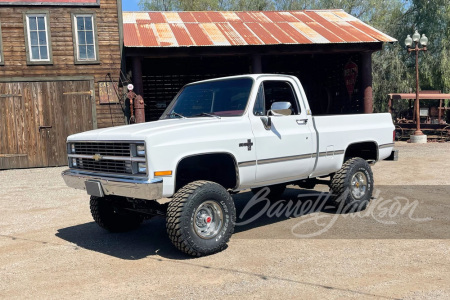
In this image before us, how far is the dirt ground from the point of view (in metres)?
3.59

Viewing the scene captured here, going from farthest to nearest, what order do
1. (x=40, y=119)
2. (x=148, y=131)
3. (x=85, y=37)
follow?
(x=85, y=37)
(x=40, y=119)
(x=148, y=131)

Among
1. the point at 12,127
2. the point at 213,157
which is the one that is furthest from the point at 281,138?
the point at 12,127

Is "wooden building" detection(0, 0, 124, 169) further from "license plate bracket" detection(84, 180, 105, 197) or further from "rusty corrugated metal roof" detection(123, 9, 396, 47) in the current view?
"license plate bracket" detection(84, 180, 105, 197)

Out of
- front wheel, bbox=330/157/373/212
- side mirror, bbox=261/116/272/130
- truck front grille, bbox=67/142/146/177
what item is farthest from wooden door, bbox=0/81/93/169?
side mirror, bbox=261/116/272/130

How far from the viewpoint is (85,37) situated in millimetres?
14055

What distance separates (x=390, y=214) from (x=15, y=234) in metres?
5.28

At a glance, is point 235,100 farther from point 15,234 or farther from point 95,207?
point 15,234

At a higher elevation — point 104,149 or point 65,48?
point 65,48

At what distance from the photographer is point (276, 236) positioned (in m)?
5.21

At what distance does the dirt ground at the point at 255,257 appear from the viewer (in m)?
3.59

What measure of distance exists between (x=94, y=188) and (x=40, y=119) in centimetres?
1022

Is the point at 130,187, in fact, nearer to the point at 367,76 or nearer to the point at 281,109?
the point at 281,109

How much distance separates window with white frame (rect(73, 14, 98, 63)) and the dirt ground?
26.0 ft

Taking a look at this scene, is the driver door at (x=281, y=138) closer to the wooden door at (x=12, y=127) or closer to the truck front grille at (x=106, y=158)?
the truck front grille at (x=106, y=158)
